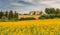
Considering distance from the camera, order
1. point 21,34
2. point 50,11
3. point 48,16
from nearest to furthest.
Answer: point 21,34
point 48,16
point 50,11

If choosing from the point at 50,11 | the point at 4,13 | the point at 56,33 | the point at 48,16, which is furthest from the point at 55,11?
the point at 56,33

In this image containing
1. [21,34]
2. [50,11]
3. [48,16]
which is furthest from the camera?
[50,11]

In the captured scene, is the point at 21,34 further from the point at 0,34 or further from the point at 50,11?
the point at 50,11

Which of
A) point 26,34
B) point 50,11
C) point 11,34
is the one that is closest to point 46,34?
point 26,34

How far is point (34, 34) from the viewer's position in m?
11.7

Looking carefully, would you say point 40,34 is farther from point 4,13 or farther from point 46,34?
point 4,13

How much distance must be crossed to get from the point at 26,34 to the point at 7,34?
1.16m

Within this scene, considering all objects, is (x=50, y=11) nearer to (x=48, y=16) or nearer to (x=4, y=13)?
(x=4, y=13)

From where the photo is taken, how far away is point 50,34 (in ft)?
37.2

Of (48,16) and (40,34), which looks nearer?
(40,34)

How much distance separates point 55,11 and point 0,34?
8149 centimetres

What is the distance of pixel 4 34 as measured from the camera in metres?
11.5

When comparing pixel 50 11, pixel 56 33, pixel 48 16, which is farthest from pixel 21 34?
pixel 50 11

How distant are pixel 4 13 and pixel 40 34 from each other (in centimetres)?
8267
